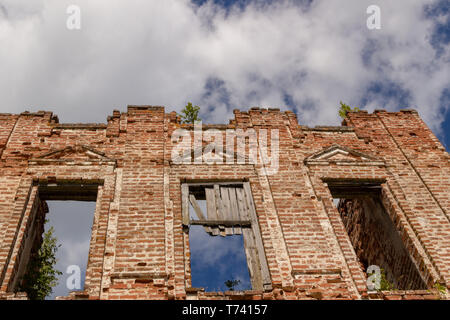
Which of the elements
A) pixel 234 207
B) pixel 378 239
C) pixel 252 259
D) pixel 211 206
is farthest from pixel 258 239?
pixel 378 239

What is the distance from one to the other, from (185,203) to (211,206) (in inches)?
18.6

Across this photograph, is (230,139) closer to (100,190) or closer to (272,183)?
(272,183)

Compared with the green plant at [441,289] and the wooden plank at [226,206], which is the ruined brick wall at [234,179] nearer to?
the green plant at [441,289]

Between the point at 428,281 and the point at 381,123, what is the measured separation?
13.8 feet

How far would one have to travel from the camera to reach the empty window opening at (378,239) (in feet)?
26.2

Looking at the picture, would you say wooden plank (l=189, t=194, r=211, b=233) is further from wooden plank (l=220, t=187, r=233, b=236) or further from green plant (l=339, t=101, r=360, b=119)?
green plant (l=339, t=101, r=360, b=119)

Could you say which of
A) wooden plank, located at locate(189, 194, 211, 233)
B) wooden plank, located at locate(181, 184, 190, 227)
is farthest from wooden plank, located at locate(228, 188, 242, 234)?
wooden plank, located at locate(181, 184, 190, 227)

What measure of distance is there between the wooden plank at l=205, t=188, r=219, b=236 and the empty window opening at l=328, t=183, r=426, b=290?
2475mm

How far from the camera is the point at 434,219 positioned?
789 cm

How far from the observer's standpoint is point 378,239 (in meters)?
9.28

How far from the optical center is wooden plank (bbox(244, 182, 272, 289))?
22.1 feet

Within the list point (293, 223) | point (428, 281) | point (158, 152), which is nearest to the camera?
point (428, 281)

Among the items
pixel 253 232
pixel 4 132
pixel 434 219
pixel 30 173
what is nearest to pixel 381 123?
pixel 434 219
